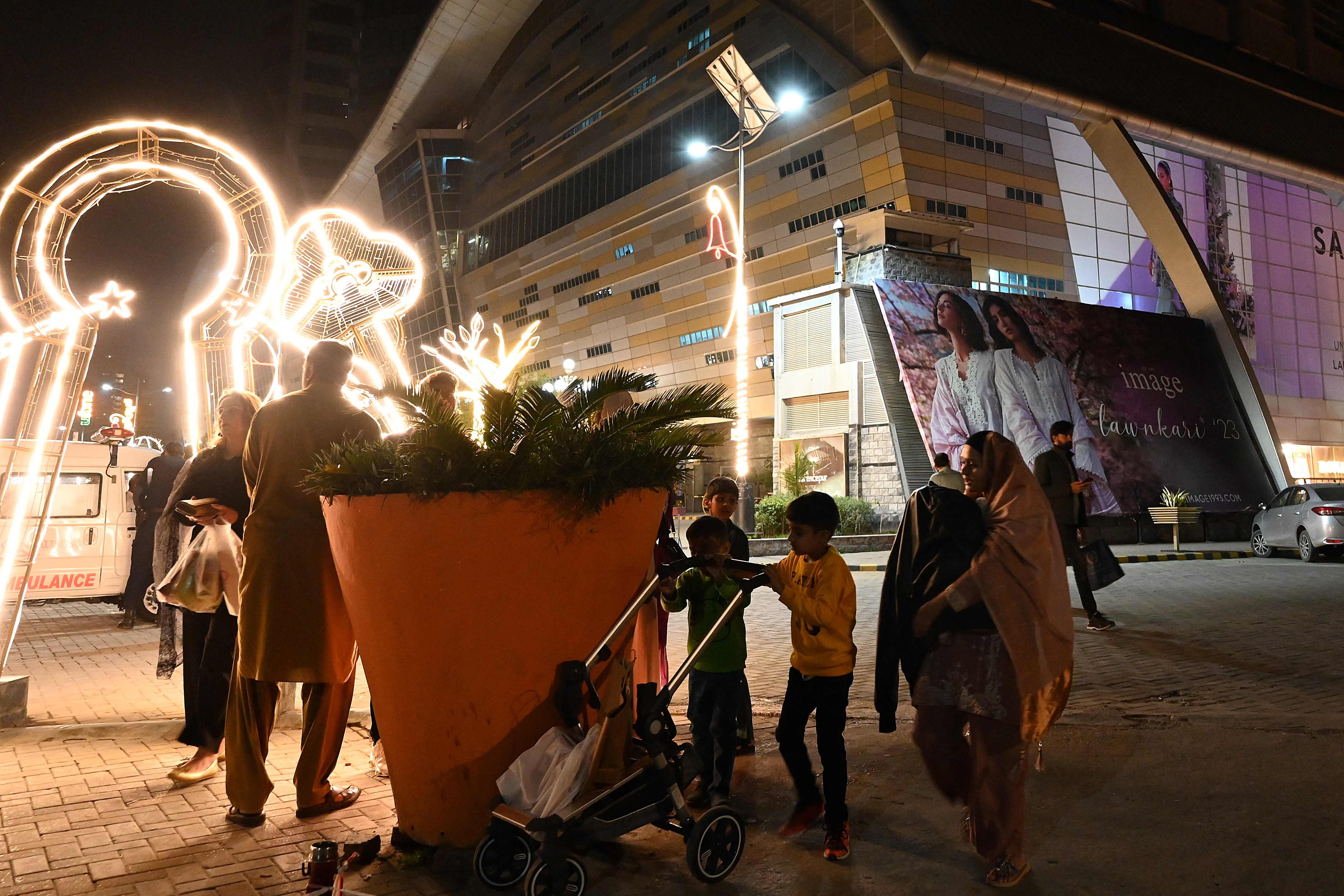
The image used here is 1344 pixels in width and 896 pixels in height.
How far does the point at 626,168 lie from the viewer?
48.2m

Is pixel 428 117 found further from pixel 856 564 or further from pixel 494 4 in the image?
pixel 856 564

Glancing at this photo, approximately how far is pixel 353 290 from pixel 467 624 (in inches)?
354

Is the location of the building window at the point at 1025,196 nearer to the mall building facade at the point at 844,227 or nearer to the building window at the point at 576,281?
the mall building facade at the point at 844,227

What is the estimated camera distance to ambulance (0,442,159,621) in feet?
35.1

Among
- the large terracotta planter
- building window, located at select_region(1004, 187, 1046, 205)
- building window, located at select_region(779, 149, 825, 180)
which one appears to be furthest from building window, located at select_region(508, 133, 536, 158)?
the large terracotta planter

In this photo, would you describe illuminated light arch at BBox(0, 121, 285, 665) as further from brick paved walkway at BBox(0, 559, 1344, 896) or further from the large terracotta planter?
the large terracotta planter

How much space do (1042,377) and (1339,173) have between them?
56.8ft

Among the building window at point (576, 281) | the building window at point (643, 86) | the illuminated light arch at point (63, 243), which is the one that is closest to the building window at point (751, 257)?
the building window at point (576, 281)

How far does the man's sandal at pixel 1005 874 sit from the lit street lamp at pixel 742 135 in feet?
46.5

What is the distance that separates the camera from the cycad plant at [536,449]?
3379mm

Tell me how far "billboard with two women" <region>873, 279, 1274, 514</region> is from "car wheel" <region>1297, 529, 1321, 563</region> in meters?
5.33

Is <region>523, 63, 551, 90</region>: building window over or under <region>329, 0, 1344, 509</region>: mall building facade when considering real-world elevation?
over

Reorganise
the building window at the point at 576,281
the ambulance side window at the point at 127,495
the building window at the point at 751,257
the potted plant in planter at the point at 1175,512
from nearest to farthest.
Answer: the ambulance side window at the point at 127,495, the potted plant in planter at the point at 1175,512, the building window at the point at 751,257, the building window at the point at 576,281

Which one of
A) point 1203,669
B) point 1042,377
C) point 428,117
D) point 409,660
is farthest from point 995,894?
point 428,117
